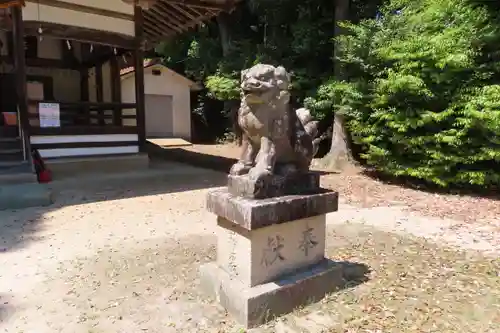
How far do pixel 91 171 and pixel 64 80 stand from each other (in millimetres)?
5331

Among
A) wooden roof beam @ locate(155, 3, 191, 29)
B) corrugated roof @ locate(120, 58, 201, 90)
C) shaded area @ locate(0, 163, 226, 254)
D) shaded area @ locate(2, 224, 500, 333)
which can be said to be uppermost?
wooden roof beam @ locate(155, 3, 191, 29)

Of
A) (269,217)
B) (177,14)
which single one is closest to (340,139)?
(177,14)

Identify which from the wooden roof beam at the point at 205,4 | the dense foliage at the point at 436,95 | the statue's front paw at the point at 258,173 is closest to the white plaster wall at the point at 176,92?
the wooden roof beam at the point at 205,4

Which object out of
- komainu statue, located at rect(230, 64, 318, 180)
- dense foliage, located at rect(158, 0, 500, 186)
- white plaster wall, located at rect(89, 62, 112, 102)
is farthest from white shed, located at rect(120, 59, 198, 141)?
komainu statue, located at rect(230, 64, 318, 180)

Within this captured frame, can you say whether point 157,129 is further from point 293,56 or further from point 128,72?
point 293,56

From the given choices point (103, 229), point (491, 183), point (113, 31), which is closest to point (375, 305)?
point (103, 229)

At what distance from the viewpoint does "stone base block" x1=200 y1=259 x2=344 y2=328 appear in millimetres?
2646

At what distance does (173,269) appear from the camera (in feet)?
11.7

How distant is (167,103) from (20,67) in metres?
11.5

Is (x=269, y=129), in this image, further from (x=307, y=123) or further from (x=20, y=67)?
(x=20, y=67)

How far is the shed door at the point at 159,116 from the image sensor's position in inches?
749

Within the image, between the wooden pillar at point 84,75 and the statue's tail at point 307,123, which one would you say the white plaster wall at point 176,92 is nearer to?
the wooden pillar at point 84,75

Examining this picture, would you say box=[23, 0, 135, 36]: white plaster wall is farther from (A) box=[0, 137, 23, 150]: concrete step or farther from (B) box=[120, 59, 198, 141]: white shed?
(B) box=[120, 59, 198, 141]: white shed

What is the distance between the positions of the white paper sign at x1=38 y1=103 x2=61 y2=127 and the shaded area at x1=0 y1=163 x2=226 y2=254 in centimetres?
149
